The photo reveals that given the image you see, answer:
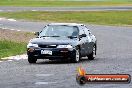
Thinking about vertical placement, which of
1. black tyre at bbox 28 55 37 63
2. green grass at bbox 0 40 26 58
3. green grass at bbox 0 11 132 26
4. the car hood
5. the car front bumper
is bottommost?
green grass at bbox 0 11 132 26

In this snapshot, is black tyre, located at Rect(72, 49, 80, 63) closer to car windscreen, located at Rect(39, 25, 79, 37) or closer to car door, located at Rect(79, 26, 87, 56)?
car door, located at Rect(79, 26, 87, 56)

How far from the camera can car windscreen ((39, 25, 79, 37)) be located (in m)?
20.8

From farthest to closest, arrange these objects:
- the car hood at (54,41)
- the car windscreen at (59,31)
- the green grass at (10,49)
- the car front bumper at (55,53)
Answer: the green grass at (10,49) < the car windscreen at (59,31) < the car hood at (54,41) < the car front bumper at (55,53)

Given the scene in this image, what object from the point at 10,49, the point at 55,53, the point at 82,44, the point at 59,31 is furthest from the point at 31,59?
the point at 10,49

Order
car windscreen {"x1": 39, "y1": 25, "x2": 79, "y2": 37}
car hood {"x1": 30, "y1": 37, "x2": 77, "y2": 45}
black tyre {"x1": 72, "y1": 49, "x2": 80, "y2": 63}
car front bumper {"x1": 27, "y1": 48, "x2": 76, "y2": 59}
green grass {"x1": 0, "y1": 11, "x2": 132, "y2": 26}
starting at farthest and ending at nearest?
green grass {"x1": 0, "y1": 11, "x2": 132, "y2": 26}
car windscreen {"x1": 39, "y1": 25, "x2": 79, "y2": 37}
black tyre {"x1": 72, "y1": 49, "x2": 80, "y2": 63}
car hood {"x1": 30, "y1": 37, "x2": 77, "y2": 45}
car front bumper {"x1": 27, "y1": 48, "x2": 76, "y2": 59}

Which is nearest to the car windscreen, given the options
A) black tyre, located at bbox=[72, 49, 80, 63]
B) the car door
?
the car door

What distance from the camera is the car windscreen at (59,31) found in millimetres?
20773

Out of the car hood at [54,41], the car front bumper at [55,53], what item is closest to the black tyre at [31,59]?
the car front bumper at [55,53]

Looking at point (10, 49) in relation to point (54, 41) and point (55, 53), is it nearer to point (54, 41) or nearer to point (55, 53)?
point (54, 41)

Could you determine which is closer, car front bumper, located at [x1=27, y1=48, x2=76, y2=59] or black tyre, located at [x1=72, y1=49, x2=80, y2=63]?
car front bumper, located at [x1=27, y1=48, x2=76, y2=59]

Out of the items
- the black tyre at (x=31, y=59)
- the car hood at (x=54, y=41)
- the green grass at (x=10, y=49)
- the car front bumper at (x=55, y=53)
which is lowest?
the green grass at (x=10, y=49)

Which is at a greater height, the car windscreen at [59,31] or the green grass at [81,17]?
the car windscreen at [59,31]

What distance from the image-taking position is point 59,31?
20.9m

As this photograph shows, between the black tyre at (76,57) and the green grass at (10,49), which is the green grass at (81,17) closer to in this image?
the green grass at (10,49)
